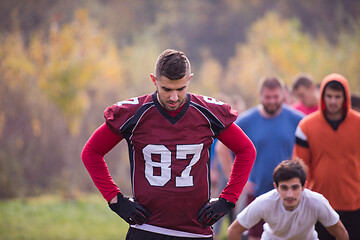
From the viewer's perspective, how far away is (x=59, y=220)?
36.1ft

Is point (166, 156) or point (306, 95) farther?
Answer: point (306, 95)

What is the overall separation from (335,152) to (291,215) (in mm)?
947

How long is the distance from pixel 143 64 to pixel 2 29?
540 cm

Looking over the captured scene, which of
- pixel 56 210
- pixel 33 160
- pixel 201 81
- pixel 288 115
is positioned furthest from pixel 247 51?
pixel 288 115

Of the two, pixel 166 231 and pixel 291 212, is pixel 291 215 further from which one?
pixel 166 231

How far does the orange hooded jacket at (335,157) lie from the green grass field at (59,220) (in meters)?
4.00

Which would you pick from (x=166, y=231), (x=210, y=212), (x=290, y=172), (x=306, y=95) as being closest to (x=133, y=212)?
(x=166, y=231)

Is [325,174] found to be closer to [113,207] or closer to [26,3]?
[113,207]

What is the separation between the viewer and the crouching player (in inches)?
173

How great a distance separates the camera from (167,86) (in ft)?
10.6

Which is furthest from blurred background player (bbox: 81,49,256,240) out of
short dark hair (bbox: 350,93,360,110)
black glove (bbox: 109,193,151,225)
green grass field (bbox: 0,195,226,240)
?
green grass field (bbox: 0,195,226,240)

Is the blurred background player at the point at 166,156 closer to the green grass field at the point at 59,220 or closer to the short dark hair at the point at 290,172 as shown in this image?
the short dark hair at the point at 290,172

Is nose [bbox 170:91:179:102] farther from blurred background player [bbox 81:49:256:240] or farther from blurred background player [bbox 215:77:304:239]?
blurred background player [bbox 215:77:304:239]

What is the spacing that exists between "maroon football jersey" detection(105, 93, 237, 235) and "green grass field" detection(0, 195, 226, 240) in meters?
5.64
